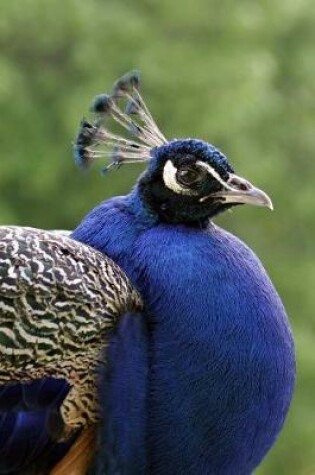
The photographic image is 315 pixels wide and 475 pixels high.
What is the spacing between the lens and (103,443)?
7.64 feet

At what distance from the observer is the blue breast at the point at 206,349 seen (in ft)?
7.84

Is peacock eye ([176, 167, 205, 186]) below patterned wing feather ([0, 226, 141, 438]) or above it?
above

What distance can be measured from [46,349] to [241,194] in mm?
542

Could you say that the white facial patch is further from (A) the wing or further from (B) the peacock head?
(A) the wing

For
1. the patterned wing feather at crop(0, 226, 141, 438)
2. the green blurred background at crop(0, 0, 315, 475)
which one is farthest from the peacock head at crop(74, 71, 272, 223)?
the green blurred background at crop(0, 0, 315, 475)

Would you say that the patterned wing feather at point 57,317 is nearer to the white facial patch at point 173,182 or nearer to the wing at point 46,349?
the wing at point 46,349

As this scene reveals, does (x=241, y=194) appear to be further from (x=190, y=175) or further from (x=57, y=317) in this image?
(x=57, y=317)

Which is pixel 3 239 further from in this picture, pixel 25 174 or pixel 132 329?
pixel 25 174

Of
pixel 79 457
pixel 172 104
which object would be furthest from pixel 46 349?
pixel 172 104

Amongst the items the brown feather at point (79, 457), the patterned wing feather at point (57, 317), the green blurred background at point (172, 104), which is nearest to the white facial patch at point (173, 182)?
the patterned wing feather at point (57, 317)

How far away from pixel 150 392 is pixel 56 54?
19.2 ft

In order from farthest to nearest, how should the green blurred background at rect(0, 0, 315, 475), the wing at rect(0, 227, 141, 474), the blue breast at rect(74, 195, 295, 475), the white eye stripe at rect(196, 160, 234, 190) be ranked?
the green blurred background at rect(0, 0, 315, 475) → the white eye stripe at rect(196, 160, 234, 190) → the blue breast at rect(74, 195, 295, 475) → the wing at rect(0, 227, 141, 474)

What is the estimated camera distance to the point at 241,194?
97.3 inches

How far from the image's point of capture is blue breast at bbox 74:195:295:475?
2.39m
